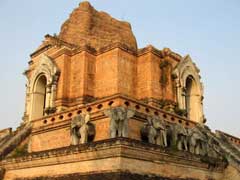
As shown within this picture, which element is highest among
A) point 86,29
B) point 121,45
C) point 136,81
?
A: point 86,29

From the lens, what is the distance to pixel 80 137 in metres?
13.1

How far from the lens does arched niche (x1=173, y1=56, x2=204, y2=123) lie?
65.3 ft

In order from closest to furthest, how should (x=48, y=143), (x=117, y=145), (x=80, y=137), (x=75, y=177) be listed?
(x=117, y=145) < (x=75, y=177) < (x=80, y=137) < (x=48, y=143)

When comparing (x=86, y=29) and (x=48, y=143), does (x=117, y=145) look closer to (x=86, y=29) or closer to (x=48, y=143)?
(x=48, y=143)

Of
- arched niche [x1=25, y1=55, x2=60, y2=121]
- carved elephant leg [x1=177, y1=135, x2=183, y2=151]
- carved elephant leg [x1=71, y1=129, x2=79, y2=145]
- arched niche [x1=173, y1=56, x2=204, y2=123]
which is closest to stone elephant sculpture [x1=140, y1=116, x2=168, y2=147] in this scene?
carved elephant leg [x1=177, y1=135, x2=183, y2=151]

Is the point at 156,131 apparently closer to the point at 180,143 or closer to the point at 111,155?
the point at 180,143

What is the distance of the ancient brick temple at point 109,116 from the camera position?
11.2 meters

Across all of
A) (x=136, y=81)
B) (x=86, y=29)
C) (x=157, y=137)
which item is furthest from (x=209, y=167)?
(x=86, y=29)

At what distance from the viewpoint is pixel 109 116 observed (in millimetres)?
12516

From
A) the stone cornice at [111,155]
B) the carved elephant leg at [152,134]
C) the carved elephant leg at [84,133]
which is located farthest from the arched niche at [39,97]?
the carved elephant leg at [152,134]

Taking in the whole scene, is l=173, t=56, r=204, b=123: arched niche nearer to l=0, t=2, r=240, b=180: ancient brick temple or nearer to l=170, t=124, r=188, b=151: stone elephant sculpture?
l=0, t=2, r=240, b=180: ancient brick temple

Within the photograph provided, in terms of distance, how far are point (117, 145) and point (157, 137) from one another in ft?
11.0

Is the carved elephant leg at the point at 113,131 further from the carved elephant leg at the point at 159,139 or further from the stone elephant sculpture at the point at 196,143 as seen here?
the stone elephant sculpture at the point at 196,143

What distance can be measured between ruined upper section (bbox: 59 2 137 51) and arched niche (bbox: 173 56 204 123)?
132 inches
